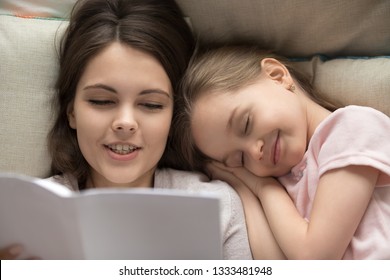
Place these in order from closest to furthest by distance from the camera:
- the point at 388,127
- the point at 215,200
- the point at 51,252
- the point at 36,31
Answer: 1. the point at 215,200
2. the point at 51,252
3. the point at 388,127
4. the point at 36,31

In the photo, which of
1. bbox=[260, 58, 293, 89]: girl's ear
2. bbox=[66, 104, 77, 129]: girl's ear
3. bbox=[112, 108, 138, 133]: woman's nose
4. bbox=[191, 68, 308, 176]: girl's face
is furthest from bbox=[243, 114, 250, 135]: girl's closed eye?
bbox=[66, 104, 77, 129]: girl's ear

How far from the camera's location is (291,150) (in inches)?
45.6

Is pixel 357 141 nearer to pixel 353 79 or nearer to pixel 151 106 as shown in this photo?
pixel 353 79

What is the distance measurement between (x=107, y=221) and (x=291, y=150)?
49 cm

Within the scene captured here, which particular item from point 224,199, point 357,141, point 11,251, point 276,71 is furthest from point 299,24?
point 11,251

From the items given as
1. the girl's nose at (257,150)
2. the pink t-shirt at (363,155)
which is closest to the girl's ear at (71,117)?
the girl's nose at (257,150)

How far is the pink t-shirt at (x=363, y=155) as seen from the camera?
103cm

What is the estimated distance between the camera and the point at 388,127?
107 cm

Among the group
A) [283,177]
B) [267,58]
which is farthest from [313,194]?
[267,58]

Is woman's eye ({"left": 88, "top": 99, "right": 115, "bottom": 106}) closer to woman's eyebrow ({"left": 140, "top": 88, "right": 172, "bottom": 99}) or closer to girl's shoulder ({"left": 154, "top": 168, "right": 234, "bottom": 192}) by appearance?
woman's eyebrow ({"left": 140, "top": 88, "right": 172, "bottom": 99})

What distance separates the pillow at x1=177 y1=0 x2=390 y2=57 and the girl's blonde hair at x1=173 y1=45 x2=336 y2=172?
0.04 metres

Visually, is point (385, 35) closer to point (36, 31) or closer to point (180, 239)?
point (180, 239)

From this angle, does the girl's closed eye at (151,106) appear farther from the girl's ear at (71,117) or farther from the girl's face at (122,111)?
the girl's ear at (71,117)
